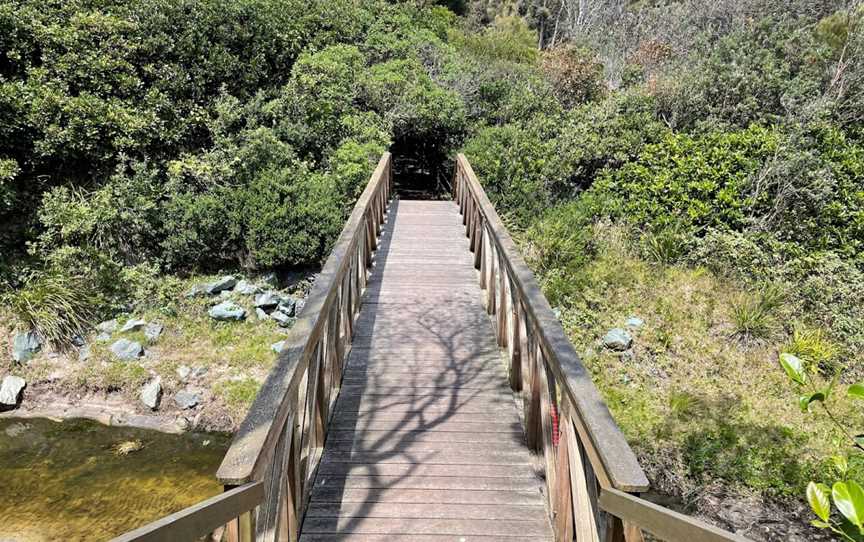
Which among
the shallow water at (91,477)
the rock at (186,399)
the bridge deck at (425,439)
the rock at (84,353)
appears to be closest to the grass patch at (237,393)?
the rock at (186,399)

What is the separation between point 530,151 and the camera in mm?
11359

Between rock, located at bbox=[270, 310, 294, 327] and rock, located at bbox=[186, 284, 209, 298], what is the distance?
1.41 metres

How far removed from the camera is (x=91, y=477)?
252 inches

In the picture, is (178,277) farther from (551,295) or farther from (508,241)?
(508,241)

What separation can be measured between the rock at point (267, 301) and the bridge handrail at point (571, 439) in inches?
228

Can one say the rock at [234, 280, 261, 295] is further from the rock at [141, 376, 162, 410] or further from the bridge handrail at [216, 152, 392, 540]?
the bridge handrail at [216, 152, 392, 540]

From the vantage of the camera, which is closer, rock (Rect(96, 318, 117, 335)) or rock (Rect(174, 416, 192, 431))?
rock (Rect(174, 416, 192, 431))

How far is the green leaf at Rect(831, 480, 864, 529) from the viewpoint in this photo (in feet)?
4.29

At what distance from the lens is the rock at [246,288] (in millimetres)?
9869

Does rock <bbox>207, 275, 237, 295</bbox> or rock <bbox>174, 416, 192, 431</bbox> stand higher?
rock <bbox>207, 275, 237, 295</bbox>

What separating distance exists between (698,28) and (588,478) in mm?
20397

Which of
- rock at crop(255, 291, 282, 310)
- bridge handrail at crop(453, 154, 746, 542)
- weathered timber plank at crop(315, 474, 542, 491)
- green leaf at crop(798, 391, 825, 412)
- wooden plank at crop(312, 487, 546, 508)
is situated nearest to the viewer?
green leaf at crop(798, 391, 825, 412)

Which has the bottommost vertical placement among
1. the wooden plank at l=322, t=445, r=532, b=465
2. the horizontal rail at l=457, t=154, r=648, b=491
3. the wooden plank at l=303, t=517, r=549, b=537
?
the wooden plank at l=303, t=517, r=549, b=537

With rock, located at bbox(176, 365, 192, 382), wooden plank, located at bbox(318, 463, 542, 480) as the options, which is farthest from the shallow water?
wooden plank, located at bbox(318, 463, 542, 480)
